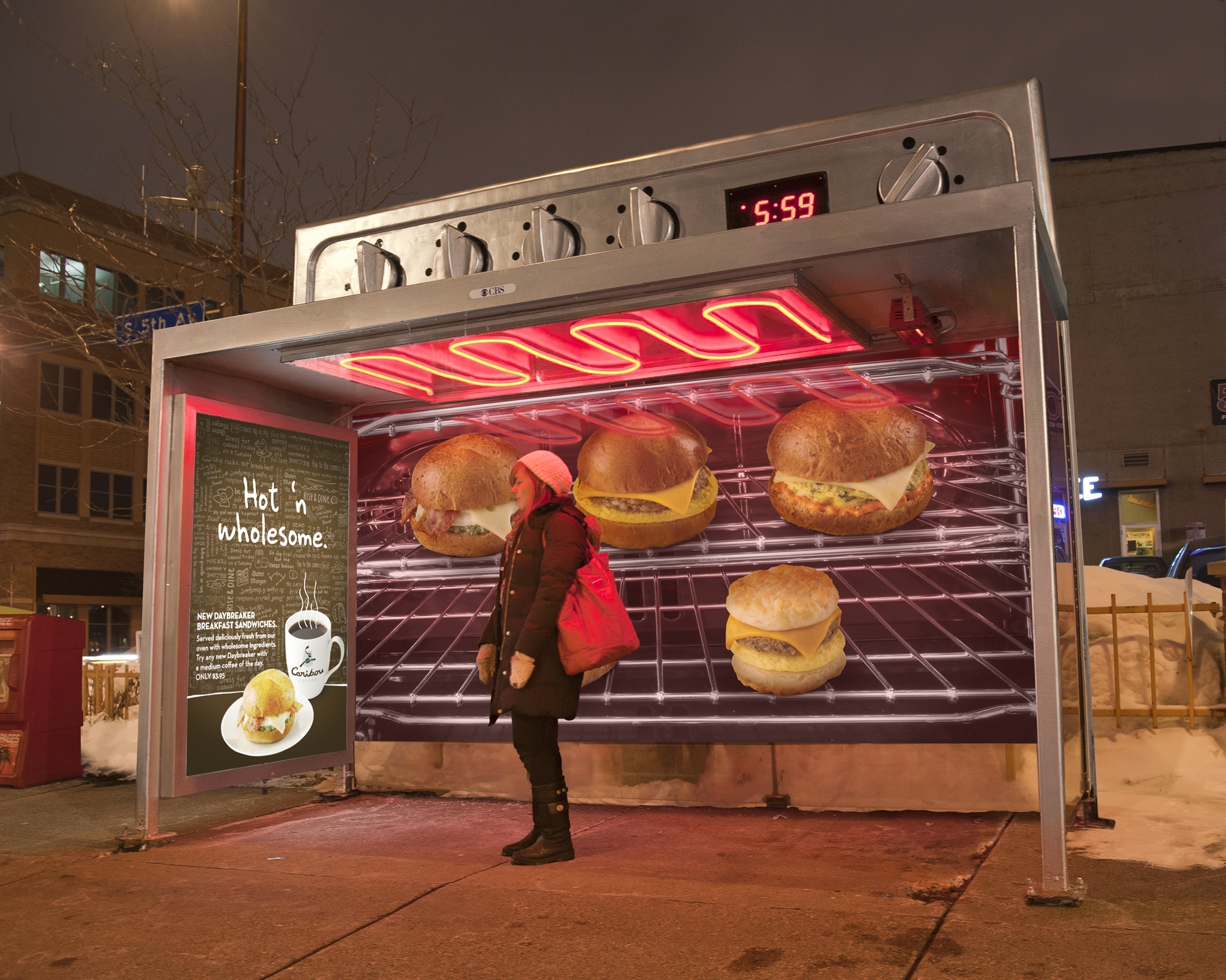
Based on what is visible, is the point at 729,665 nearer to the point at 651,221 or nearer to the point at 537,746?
the point at 537,746

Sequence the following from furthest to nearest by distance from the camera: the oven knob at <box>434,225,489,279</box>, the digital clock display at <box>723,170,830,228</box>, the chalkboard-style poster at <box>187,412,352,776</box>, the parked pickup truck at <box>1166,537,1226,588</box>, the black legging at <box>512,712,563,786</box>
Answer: the parked pickup truck at <box>1166,537,1226,588</box>, the oven knob at <box>434,225,489,279</box>, the chalkboard-style poster at <box>187,412,352,776</box>, the digital clock display at <box>723,170,830,228</box>, the black legging at <box>512,712,563,786</box>

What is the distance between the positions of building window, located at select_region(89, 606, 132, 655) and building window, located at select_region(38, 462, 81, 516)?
3614 millimetres

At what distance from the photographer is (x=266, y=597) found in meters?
7.16

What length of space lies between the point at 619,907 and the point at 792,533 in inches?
116

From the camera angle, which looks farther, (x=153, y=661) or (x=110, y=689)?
(x=110, y=689)

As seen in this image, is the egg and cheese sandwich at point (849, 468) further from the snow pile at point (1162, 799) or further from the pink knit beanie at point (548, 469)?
the snow pile at point (1162, 799)

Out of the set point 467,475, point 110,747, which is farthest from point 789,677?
point 110,747

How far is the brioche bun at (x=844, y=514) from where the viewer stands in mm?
6488

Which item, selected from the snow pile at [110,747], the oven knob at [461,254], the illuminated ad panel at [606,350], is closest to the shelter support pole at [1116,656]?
the illuminated ad panel at [606,350]

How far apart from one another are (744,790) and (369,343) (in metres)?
3.66

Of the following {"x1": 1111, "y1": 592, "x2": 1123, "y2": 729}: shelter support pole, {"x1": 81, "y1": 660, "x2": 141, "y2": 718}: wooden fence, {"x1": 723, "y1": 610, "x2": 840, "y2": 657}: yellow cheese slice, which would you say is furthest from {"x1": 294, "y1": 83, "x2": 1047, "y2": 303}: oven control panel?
{"x1": 81, "y1": 660, "x2": 141, "y2": 718}: wooden fence

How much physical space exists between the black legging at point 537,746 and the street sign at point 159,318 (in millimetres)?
6470

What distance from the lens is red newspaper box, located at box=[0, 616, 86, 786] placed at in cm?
912

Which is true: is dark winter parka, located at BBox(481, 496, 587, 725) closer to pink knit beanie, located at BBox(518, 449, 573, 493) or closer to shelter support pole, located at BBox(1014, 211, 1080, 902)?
pink knit beanie, located at BBox(518, 449, 573, 493)
